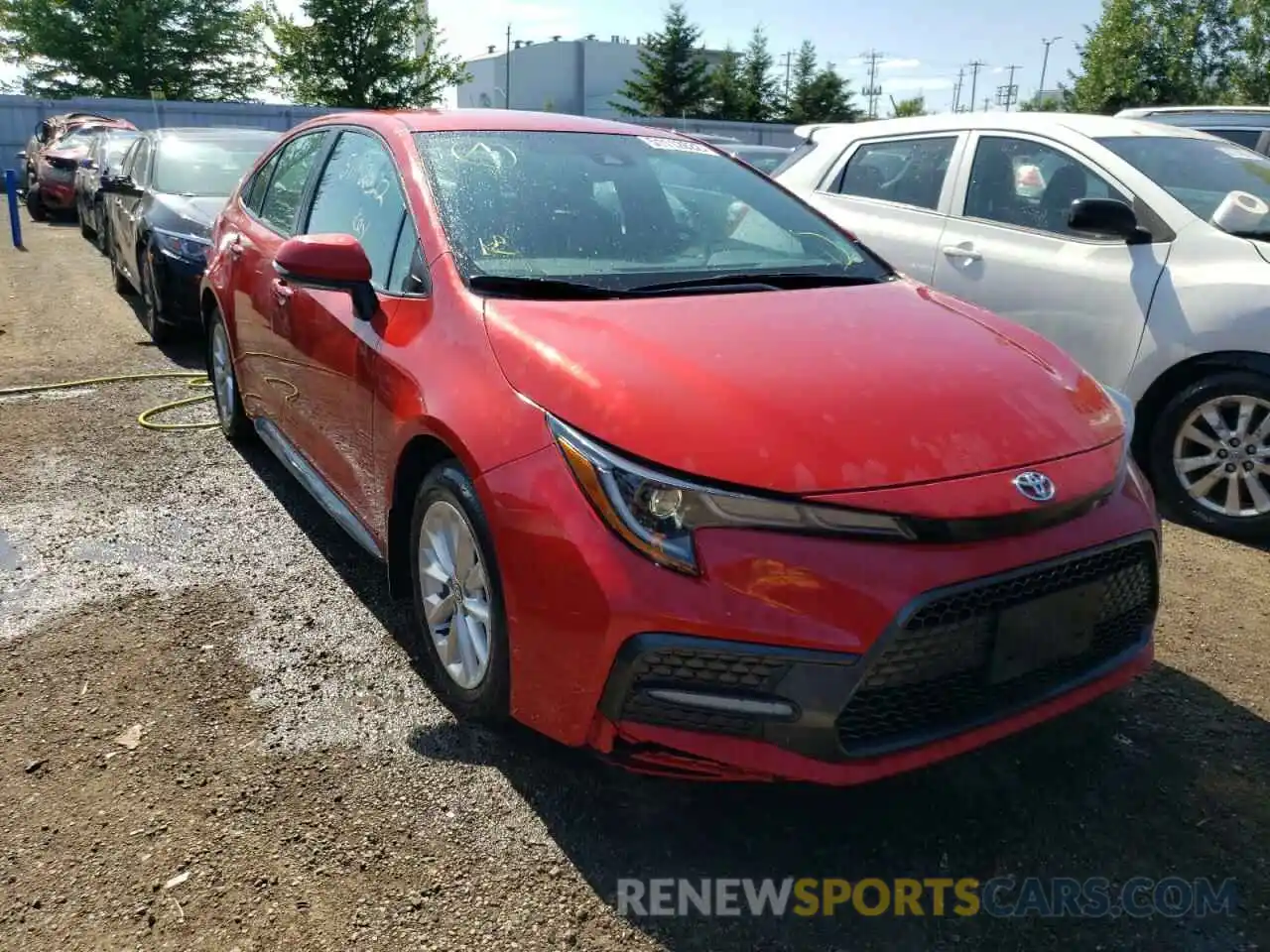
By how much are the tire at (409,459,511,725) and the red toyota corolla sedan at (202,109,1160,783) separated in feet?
0.04

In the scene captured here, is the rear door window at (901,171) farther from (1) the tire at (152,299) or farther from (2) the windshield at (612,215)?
(1) the tire at (152,299)

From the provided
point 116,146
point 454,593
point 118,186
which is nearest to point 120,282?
point 118,186

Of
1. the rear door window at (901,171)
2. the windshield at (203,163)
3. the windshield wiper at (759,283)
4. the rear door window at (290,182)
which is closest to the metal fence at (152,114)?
the windshield at (203,163)

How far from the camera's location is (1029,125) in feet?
16.6

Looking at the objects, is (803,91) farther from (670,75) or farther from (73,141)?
(73,141)

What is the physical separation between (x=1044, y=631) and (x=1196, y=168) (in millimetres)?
3636

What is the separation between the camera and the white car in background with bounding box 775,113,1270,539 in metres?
4.12

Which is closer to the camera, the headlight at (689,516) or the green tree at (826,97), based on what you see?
the headlight at (689,516)

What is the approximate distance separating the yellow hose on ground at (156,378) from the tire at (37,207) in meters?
13.1

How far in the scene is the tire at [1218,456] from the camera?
4.04 metres

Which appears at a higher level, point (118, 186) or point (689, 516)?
point (118, 186)

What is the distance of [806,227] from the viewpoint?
3.54 meters

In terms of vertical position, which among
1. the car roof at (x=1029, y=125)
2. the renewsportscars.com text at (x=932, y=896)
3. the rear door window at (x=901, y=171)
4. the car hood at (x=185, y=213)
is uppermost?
the car roof at (x=1029, y=125)

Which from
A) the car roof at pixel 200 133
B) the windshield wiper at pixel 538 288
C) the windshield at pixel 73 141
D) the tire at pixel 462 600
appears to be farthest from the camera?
the windshield at pixel 73 141
